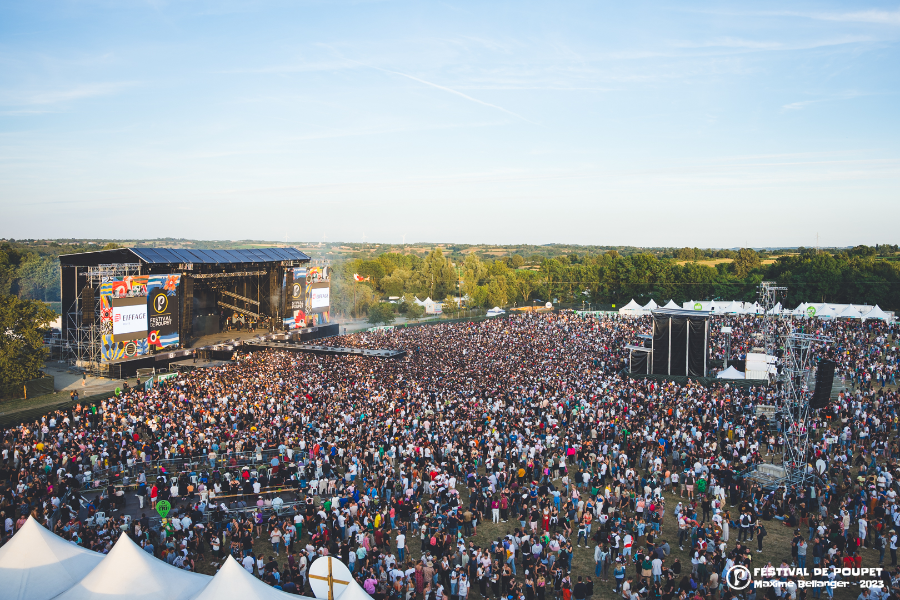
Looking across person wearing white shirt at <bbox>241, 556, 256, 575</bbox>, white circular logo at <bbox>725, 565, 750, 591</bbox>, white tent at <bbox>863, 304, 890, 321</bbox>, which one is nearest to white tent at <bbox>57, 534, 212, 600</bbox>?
person wearing white shirt at <bbox>241, 556, 256, 575</bbox>

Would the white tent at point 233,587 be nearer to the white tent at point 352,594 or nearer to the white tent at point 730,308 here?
the white tent at point 352,594

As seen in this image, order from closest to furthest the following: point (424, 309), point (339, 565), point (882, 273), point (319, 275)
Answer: point (339, 565), point (319, 275), point (882, 273), point (424, 309)

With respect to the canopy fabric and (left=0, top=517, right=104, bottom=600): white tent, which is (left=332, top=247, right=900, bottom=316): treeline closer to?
the canopy fabric

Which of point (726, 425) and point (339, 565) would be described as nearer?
point (339, 565)

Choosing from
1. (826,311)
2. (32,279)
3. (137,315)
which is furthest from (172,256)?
(32,279)

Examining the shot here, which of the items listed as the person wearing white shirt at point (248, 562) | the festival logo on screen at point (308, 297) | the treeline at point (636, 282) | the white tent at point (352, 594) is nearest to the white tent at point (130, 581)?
the person wearing white shirt at point (248, 562)

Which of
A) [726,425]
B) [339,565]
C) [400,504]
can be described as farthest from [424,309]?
[339,565]

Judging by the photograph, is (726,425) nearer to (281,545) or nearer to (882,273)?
(281,545)
